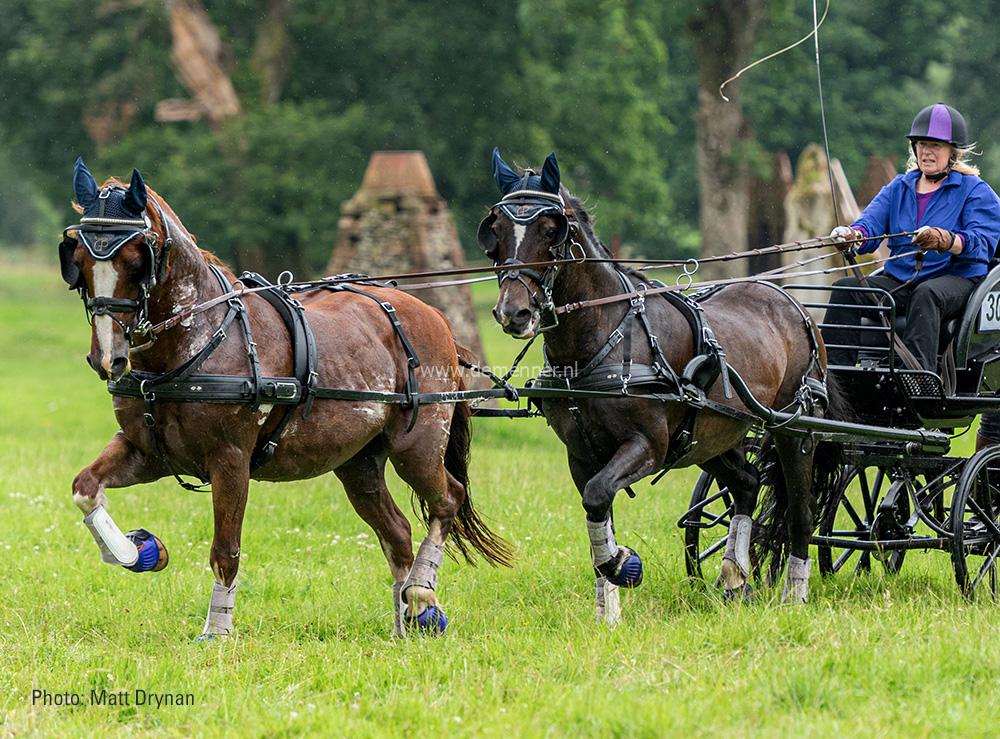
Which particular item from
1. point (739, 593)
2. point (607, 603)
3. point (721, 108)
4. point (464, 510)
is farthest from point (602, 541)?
point (721, 108)

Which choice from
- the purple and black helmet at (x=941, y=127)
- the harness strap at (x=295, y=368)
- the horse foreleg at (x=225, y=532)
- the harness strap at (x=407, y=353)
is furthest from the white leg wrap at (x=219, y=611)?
the purple and black helmet at (x=941, y=127)

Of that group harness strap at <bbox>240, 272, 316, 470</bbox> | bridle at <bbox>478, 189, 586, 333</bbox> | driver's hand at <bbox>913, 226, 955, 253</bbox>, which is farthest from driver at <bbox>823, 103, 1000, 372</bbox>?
harness strap at <bbox>240, 272, 316, 470</bbox>

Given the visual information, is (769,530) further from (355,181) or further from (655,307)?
(355,181)

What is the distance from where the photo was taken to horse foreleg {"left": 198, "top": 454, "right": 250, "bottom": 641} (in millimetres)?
6281

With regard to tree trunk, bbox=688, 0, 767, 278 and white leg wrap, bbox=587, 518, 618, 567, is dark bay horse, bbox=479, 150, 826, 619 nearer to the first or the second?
white leg wrap, bbox=587, 518, 618, 567

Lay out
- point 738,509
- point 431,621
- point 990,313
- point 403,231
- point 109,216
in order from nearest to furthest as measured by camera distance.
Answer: point 109,216 < point 431,621 < point 990,313 < point 738,509 < point 403,231

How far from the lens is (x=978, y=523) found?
7.62m

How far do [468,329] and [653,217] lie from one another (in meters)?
19.8

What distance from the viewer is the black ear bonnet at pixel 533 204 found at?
617 cm

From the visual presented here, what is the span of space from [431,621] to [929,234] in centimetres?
341

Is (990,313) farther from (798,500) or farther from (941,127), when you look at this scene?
(798,500)

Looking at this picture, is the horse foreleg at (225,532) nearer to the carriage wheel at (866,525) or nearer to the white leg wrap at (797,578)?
the white leg wrap at (797,578)

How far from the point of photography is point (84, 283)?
232 inches

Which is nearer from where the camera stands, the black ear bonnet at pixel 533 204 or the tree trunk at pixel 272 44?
the black ear bonnet at pixel 533 204
